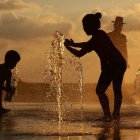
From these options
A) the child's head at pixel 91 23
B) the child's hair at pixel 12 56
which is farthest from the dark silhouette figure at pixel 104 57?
the child's hair at pixel 12 56

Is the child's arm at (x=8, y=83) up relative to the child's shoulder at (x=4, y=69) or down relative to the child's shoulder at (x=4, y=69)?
down

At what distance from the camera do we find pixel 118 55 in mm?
11359

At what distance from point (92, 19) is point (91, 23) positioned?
10 centimetres

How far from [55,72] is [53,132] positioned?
5.72 m

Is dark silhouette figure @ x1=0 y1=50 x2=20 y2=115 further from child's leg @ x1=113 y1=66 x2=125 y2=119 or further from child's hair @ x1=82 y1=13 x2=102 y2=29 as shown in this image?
child's leg @ x1=113 y1=66 x2=125 y2=119

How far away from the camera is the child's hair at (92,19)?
10.9 m

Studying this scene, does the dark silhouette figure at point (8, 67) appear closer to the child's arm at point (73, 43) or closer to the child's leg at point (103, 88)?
the child's arm at point (73, 43)

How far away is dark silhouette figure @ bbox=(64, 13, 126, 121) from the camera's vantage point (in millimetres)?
10938

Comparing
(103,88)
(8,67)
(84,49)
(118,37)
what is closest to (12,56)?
(8,67)

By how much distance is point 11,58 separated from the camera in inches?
451

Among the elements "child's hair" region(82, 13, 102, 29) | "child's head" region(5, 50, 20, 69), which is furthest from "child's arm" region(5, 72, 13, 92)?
"child's hair" region(82, 13, 102, 29)

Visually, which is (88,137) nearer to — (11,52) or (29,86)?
(11,52)

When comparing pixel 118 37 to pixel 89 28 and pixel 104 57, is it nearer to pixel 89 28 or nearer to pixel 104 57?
pixel 104 57

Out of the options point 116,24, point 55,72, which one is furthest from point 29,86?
point 55,72
